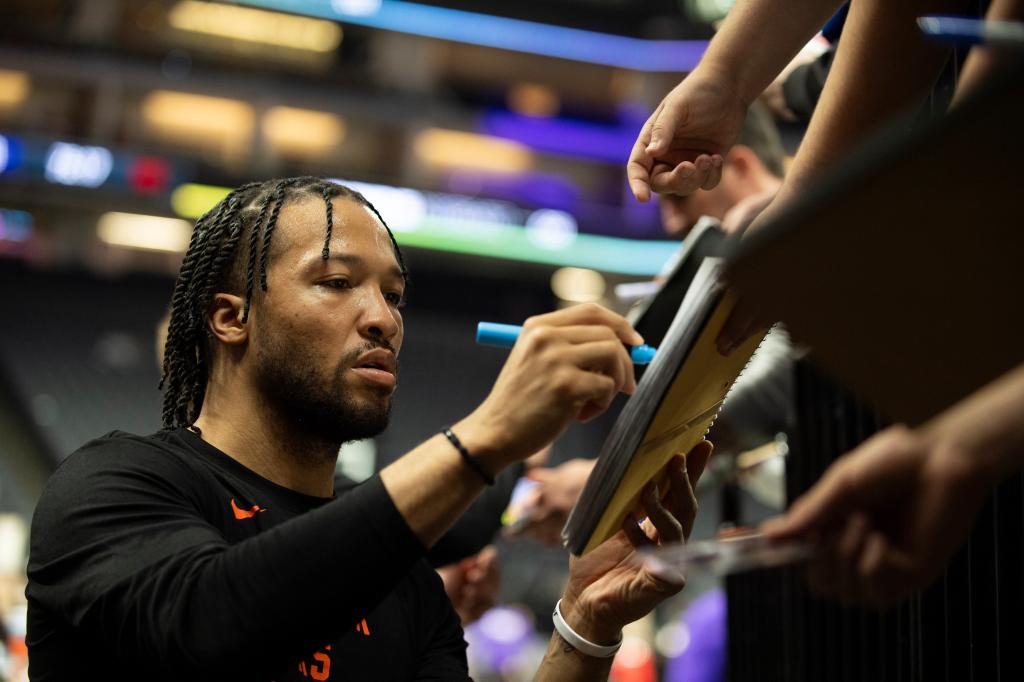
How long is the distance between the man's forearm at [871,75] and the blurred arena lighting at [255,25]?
572 inches

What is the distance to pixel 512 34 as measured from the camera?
1552 cm

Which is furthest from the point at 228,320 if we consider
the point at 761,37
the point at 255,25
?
the point at 255,25

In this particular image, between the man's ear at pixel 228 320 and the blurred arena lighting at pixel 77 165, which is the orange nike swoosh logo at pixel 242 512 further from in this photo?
the blurred arena lighting at pixel 77 165

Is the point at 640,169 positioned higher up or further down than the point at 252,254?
higher up

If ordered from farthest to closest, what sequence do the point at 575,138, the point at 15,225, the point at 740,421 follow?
the point at 575,138 < the point at 15,225 < the point at 740,421

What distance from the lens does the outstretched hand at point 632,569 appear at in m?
1.43

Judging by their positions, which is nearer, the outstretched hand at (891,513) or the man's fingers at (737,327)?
the outstretched hand at (891,513)

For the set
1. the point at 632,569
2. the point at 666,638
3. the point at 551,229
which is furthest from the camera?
the point at 551,229

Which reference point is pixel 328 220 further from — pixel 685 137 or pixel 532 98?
pixel 532 98

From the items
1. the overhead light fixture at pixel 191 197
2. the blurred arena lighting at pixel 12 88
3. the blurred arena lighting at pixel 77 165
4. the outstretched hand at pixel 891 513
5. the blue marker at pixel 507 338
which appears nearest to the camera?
the outstretched hand at pixel 891 513

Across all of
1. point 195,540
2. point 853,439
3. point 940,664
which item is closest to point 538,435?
point 195,540

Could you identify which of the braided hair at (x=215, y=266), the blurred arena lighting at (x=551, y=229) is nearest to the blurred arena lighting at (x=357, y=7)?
the blurred arena lighting at (x=551, y=229)

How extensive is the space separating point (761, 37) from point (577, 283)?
1357 cm

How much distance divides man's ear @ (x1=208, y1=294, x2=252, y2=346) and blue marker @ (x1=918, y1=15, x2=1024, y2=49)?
3.68 feet
